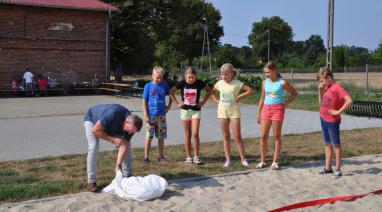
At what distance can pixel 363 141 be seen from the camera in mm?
9680

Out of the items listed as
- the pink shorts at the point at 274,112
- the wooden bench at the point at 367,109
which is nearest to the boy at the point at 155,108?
the pink shorts at the point at 274,112

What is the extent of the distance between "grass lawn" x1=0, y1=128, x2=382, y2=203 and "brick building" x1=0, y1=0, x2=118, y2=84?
66.5 ft

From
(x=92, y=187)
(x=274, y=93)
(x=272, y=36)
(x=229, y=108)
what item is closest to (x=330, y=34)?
(x=274, y=93)

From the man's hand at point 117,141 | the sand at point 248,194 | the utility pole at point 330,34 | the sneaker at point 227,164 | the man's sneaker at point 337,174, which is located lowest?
the sand at point 248,194

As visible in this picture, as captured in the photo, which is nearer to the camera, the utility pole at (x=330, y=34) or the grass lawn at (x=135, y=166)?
the grass lawn at (x=135, y=166)

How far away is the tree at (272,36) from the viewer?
321ft

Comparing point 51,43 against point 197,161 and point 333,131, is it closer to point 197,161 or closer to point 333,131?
point 197,161

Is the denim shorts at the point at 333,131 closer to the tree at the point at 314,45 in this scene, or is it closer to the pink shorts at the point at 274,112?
the pink shorts at the point at 274,112

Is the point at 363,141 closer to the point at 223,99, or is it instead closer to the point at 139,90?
the point at 223,99

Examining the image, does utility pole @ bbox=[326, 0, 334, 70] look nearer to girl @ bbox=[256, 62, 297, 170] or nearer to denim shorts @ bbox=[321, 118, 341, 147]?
girl @ bbox=[256, 62, 297, 170]

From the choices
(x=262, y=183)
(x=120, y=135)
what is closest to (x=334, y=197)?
(x=262, y=183)

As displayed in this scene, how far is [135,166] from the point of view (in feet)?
23.2

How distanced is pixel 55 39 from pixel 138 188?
24.1 meters

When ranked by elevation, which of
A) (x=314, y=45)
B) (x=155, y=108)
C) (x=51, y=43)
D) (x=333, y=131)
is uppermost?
(x=314, y=45)
